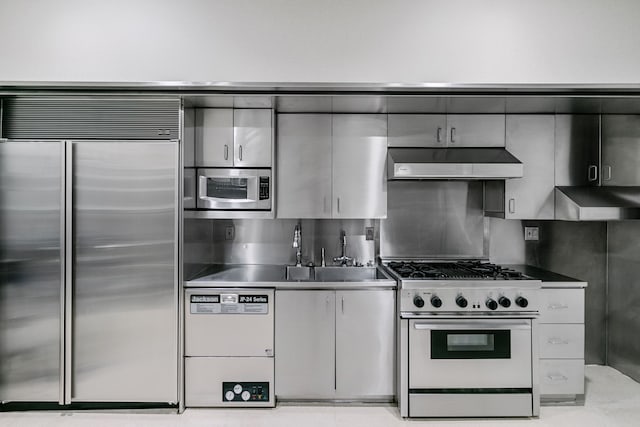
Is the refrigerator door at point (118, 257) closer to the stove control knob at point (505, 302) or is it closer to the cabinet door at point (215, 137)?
→ the cabinet door at point (215, 137)

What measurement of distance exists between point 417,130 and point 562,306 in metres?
1.67

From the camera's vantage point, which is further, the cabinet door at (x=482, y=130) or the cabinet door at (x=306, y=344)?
the cabinet door at (x=482, y=130)

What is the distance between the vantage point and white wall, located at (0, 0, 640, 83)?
2.53m

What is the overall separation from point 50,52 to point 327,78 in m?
1.81

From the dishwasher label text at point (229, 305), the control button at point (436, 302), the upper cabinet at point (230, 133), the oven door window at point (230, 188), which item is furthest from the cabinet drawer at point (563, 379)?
the upper cabinet at point (230, 133)

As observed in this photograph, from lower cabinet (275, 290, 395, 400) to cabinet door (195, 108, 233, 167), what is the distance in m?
1.14

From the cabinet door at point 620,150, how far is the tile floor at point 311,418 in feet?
5.54

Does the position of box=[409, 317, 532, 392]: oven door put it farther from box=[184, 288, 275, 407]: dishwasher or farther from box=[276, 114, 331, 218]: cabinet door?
box=[276, 114, 331, 218]: cabinet door

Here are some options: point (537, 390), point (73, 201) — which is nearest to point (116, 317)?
point (73, 201)

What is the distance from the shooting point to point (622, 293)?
333cm

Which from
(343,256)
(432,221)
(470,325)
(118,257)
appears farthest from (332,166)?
(118,257)

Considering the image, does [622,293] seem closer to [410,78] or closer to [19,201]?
[410,78]

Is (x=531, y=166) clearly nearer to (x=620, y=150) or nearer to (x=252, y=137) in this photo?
(x=620, y=150)

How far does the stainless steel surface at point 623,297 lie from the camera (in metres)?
3.21
